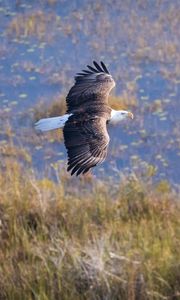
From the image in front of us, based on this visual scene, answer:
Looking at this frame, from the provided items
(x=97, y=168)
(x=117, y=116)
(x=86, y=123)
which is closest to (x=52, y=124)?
(x=86, y=123)

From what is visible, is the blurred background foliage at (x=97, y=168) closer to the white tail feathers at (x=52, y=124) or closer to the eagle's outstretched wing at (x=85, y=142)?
the eagle's outstretched wing at (x=85, y=142)

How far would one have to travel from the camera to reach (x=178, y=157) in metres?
10.1

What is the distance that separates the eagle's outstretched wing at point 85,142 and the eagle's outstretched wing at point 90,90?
331 mm

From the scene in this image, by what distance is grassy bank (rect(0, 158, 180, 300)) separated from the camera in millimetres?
6309

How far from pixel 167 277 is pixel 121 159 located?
3.69m

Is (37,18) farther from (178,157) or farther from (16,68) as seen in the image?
(178,157)

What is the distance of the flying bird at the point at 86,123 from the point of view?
22.5ft

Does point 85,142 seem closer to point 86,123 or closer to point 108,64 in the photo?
point 86,123

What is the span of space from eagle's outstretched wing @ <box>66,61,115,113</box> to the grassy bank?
1.95 ft

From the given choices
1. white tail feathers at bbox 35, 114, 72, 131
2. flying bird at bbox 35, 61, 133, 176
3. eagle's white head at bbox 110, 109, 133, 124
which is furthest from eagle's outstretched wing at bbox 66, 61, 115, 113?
white tail feathers at bbox 35, 114, 72, 131

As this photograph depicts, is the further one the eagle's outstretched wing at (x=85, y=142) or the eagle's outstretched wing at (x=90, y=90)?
the eagle's outstretched wing at (x=90, y=90)

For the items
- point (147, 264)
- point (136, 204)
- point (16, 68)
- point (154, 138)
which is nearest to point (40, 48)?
point (16, 68)

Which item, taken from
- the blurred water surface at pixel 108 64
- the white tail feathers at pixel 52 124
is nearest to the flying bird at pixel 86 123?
the white tail feathers at pixel 52 124

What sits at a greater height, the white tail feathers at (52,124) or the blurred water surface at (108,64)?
the white tail feathers at (52,124)
